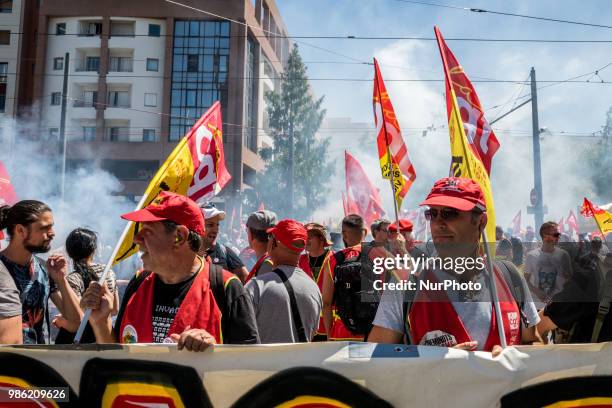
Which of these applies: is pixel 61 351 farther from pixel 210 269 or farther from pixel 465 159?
pixel 465 159

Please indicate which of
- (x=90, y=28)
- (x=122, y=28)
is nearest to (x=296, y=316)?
(x=122, y=28)

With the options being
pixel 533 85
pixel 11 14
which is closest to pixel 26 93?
pixel 11 14

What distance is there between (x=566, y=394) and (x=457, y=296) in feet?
1.69

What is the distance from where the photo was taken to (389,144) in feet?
20.7

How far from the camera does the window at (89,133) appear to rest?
4219 centimetres

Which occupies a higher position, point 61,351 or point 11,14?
point 11,14

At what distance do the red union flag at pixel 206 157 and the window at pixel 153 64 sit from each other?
41119 mm

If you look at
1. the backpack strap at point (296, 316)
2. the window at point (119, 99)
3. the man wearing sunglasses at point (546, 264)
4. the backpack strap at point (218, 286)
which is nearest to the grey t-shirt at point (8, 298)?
the backpack strap at point (218, 286)

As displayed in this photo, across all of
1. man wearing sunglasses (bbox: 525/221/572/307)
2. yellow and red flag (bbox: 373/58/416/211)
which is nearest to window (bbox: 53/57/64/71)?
yellow and red flag (bbox: 373/58/416/211)

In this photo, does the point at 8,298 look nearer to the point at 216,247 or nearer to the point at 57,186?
the point at 216,247

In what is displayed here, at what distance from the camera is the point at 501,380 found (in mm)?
2090

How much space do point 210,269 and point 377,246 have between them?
7.12 ft

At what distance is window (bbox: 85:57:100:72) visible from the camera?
43719 mm

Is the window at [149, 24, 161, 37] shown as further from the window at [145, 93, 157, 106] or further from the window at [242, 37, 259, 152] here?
the window at [242, 37, 259, 152]
